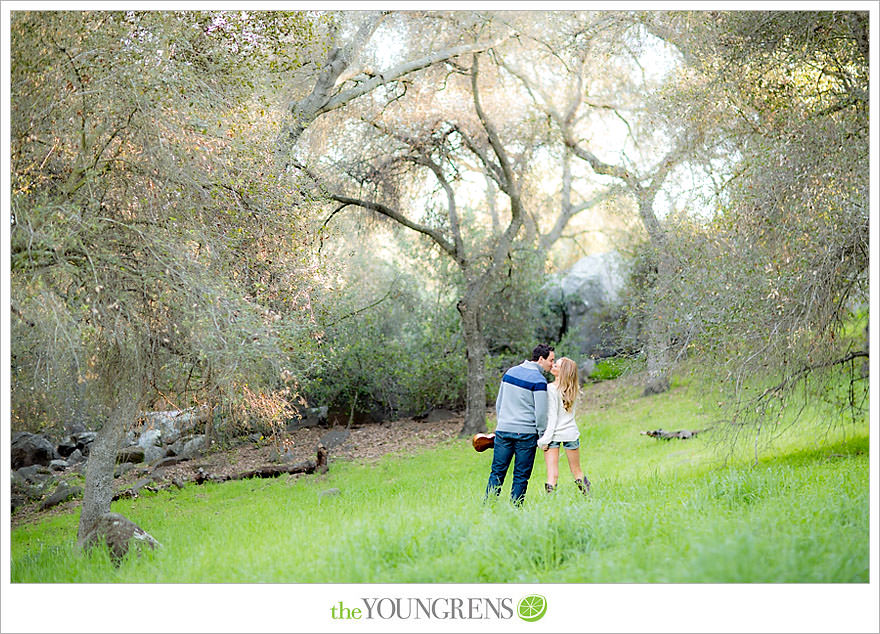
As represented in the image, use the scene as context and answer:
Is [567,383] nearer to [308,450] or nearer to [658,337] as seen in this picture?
[658,337]

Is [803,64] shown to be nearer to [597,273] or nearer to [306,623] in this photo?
[306,623]

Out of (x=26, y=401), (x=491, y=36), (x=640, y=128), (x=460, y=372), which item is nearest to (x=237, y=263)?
(x=26, y=401)

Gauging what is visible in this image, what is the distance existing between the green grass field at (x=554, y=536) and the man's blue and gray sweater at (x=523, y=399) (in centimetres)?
66

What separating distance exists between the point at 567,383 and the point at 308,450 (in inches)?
332

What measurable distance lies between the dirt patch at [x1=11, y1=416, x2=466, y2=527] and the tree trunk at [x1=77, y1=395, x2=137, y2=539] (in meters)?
3.68

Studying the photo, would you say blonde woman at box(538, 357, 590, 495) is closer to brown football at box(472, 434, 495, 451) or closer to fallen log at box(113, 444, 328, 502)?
brown football at box(472, 434, 495, 451)

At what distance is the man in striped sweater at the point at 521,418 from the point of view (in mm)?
6660

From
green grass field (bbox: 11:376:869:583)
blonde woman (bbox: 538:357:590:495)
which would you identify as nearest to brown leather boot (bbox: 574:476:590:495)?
blonde woman (bbox: 538:357:590:495)

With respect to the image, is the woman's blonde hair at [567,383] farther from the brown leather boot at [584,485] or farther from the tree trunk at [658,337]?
the tree trunk at [658,337]

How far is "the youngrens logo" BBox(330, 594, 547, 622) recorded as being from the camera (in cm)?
455

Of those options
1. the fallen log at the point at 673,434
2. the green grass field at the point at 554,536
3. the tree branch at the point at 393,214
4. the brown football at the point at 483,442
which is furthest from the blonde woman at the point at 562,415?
the tree branch at the point at 393,214

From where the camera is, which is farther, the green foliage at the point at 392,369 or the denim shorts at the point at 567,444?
the green foliage at the point at 392,369

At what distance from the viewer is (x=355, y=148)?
1402cm

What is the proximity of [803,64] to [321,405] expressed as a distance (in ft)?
40.7
